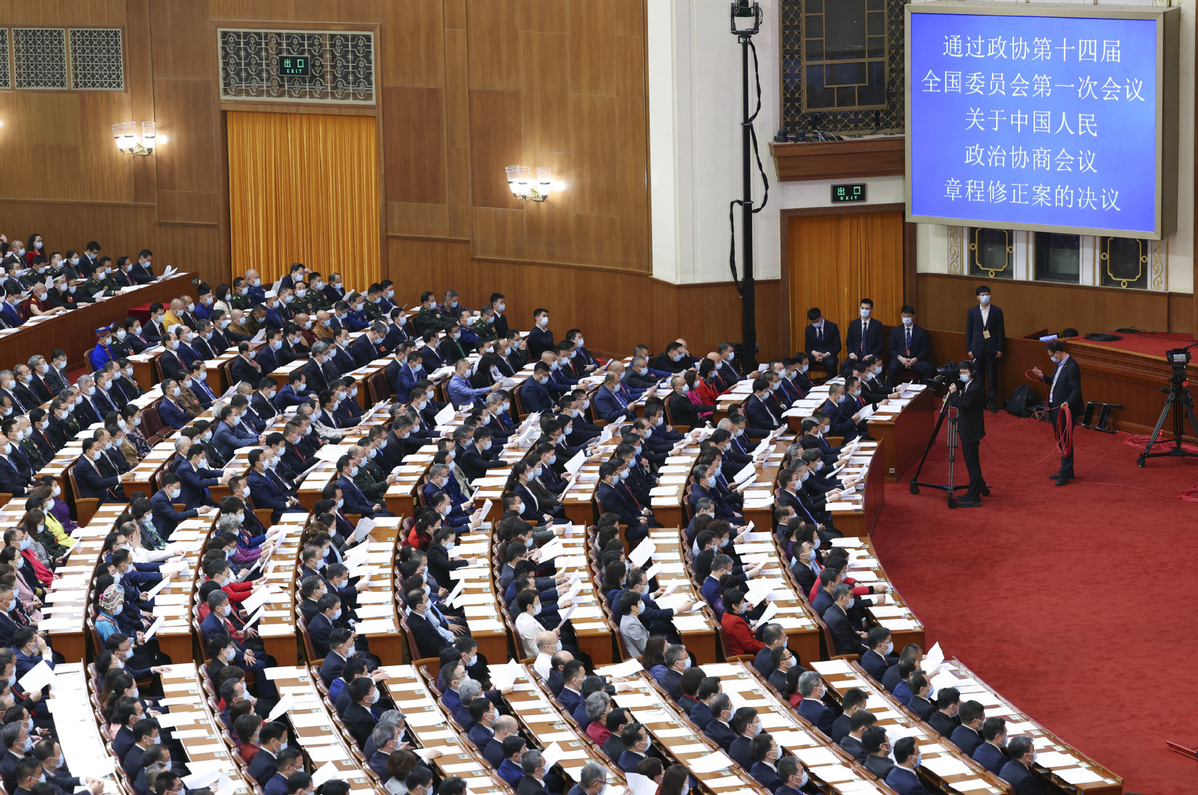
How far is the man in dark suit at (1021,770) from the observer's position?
25.8 ft

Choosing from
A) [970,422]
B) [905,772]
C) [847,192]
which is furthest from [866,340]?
[905,772]

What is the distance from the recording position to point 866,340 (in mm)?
18203

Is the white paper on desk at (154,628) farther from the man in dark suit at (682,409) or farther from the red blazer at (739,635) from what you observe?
the man in dark suit at (682,409)

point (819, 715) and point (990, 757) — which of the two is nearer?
point (990, 757)

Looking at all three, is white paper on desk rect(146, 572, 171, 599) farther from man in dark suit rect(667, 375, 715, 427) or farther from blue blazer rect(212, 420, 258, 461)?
man in dark suit rect(667, 375, 715, 427)

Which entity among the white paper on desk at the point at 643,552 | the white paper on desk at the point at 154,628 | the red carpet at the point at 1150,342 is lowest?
the white paper on desk at the point at 154,628

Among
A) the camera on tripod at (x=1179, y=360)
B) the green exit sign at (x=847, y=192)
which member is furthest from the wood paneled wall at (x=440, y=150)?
the camera on tripod at (x=1179, y=360)

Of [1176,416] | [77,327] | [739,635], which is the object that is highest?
[77,327]

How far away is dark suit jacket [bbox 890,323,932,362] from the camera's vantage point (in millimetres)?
18109

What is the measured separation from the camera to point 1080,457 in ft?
52.5

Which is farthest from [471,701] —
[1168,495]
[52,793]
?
[1168,495]

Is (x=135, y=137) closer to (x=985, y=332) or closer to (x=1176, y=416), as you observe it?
(x=985, y=332)

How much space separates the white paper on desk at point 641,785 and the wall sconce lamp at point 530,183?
13.2 metres

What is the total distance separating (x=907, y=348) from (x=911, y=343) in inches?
3.1
